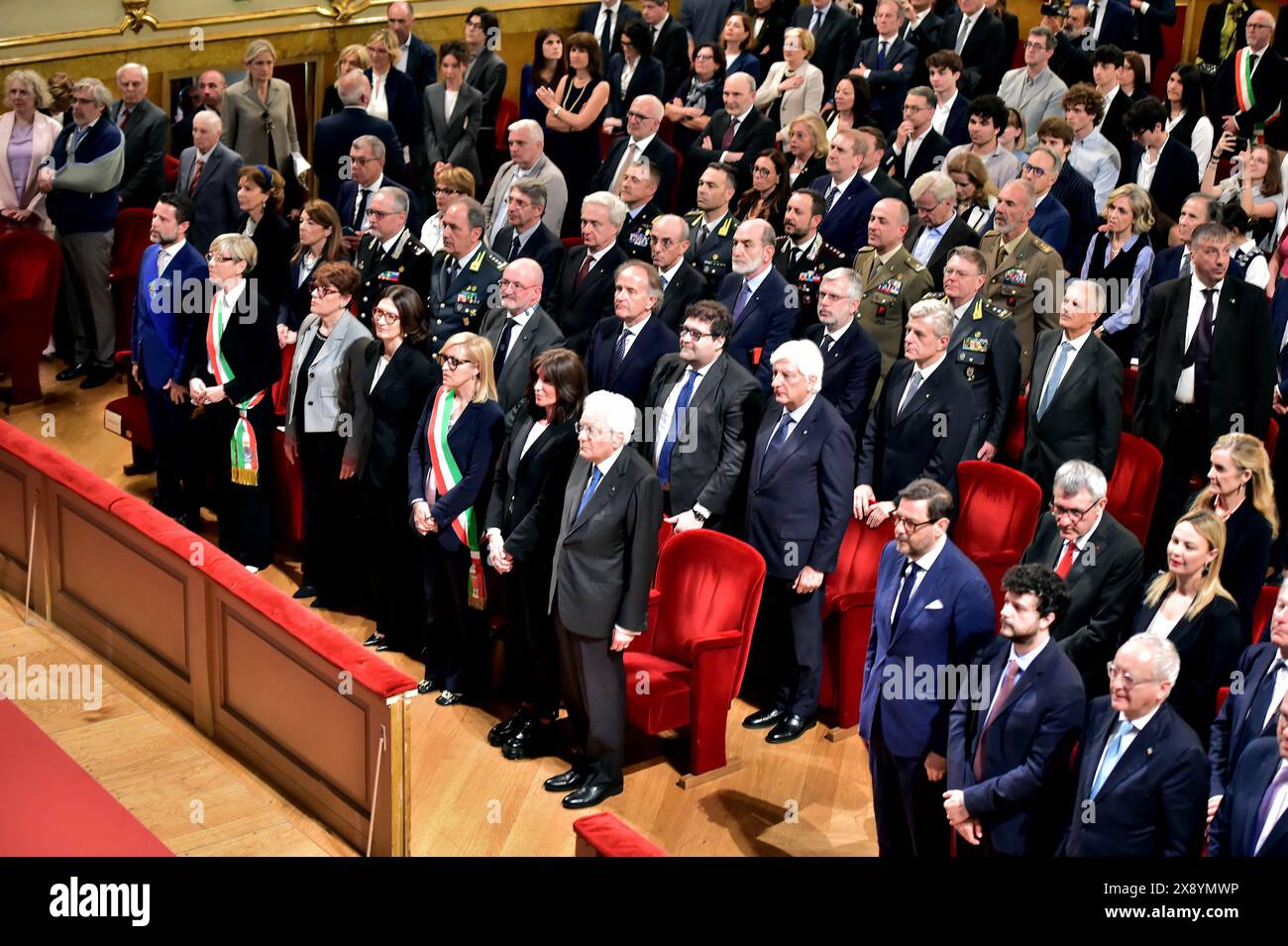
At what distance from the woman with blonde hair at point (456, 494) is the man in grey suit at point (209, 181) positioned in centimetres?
293

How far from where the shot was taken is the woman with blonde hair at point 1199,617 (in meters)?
4.70

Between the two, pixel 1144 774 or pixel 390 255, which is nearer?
pixel 1144 774

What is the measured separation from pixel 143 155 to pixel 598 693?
16.4 ft

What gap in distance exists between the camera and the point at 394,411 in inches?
248

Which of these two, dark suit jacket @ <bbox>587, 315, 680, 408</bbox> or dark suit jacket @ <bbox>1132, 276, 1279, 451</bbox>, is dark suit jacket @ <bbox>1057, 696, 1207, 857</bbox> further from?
dark suit jacket @ <bbox>587, 315, 680, 408</bbox>

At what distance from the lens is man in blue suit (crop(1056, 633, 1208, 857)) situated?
4.05 m

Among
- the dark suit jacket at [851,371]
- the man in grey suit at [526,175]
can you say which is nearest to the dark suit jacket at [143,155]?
the man in grey suit at [526,175]

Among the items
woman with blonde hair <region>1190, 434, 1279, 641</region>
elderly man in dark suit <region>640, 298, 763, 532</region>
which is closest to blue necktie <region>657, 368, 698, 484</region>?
elderly man in dark suit <region>640, 298, 763, 532</region>

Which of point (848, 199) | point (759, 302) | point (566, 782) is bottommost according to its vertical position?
point (566, 782)

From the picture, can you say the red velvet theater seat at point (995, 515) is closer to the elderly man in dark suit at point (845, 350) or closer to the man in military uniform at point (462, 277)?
the elderly man in dark suit at point (845, 350)

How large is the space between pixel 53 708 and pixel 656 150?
4406 millimetres

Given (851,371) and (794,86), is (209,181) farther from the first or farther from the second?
(851,371)

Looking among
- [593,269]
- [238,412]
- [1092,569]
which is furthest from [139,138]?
[1092,569]

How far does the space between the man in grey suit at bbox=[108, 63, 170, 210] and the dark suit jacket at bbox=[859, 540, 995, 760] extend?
5.79m
